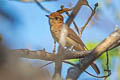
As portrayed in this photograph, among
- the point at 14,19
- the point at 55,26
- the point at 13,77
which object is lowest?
the point at 13,77

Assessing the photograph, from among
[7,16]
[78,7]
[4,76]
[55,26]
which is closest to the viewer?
[4,76]

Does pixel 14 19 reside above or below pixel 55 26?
below

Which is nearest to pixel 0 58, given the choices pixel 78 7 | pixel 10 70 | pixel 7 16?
pixel 10 70

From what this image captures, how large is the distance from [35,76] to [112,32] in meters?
0.89

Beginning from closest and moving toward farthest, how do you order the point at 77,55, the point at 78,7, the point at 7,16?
the point at 7,16
the point at 78,7
the point at 77,55

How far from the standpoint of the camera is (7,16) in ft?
2.53

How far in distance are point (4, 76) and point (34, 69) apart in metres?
0.12

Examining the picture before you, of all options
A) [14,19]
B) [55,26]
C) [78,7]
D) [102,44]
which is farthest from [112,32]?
[55,26]

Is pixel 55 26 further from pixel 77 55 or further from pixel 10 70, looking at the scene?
pixel 10 70

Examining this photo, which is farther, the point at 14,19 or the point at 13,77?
the point at 14,19

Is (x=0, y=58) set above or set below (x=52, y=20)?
below

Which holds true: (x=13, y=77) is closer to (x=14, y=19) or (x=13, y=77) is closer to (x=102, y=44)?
(x=14, y=19)

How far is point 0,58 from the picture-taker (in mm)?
608

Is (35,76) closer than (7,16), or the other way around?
(35,76)
